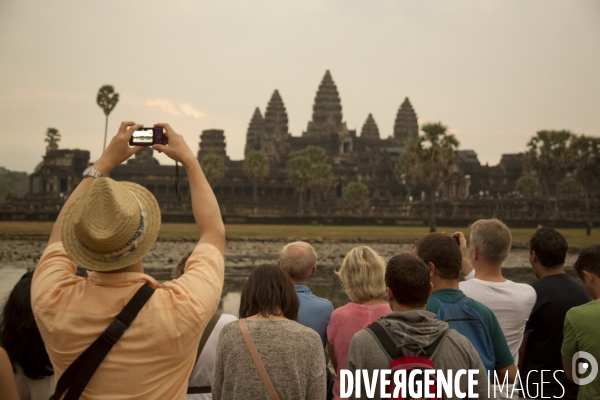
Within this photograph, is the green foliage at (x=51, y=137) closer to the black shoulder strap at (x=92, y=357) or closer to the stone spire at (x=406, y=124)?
the stone spire at (x=406, y=124)

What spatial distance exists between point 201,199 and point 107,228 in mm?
554

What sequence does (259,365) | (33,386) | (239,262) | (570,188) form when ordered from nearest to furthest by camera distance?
(259,365), (33,386), (239,262), (570,188)

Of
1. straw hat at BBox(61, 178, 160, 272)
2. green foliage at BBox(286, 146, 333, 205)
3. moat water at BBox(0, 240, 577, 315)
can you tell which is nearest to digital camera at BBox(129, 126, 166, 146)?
straw hat at BBox(61, 178, 160, 272)

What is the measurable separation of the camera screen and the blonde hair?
186 centimetres

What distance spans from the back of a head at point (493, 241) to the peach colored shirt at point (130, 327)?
107 inches

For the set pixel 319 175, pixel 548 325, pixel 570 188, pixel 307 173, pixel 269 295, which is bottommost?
pixel 548 325

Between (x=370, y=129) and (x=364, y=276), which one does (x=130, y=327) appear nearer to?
(x=364, y=276)

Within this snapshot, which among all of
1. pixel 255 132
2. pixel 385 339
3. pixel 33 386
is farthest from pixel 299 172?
pixel 385 339

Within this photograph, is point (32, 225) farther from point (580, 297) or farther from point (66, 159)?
point (580, 297)

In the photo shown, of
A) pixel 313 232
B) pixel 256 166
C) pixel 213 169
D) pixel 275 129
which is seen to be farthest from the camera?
pixel 275 129

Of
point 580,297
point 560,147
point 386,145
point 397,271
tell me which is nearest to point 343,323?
point 397,271

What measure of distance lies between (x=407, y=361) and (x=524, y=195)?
250ft

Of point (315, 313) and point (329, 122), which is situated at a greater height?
point (329, 122)

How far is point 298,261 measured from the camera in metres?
5.04
